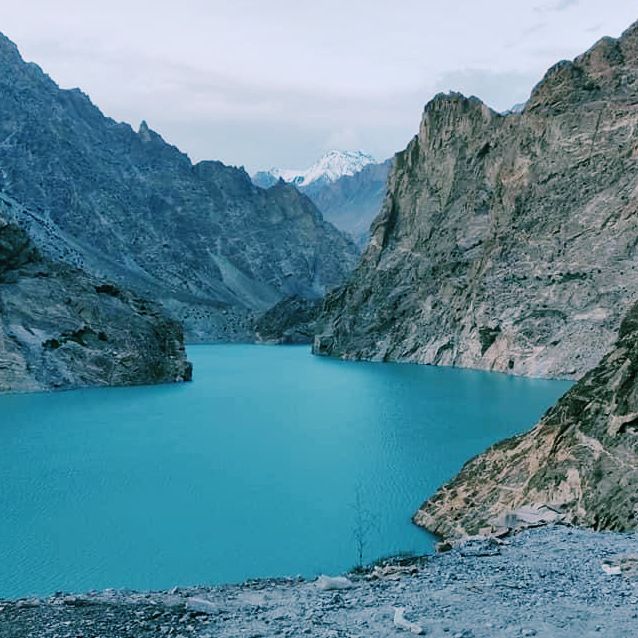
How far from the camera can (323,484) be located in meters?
25.7

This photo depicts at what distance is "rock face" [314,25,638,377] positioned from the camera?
59.8 m

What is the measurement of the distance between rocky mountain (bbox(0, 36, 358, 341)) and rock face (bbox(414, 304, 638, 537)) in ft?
342

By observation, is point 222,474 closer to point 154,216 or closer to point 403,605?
point 403,605

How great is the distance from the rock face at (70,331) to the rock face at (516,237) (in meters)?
27.8

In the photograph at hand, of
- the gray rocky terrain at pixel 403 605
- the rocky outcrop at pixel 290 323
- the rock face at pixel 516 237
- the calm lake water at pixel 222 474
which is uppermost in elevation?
the rock face at pixel 516 237

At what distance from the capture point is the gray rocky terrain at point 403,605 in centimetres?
854

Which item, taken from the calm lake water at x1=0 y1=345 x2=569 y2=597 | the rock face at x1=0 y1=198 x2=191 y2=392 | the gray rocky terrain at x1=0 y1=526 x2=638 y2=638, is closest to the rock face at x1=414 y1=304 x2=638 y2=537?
the calm lake water at x1=0 y1=345 x2=569 y2=597

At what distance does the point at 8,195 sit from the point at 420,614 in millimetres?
140683

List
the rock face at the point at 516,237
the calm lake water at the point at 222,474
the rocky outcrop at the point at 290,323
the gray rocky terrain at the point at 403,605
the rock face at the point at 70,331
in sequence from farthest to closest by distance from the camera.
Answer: the rocky outcrop at the point at 290,323
the rock face at the point at 516,237
the rock face at the point at 70,331
the calm lake water at the point at 222,474
the gray rocky terrain at the point at 403,605

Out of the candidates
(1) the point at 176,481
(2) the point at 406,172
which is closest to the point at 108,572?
(1) the point at 176,481

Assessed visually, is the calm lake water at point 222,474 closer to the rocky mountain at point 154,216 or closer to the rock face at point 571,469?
the rock face at point 571,469

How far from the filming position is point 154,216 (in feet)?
561

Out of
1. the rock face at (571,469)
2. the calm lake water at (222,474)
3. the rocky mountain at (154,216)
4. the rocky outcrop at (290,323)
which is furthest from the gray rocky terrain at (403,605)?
the rocky outcrop at (290,323)

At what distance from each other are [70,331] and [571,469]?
48.1 metres
